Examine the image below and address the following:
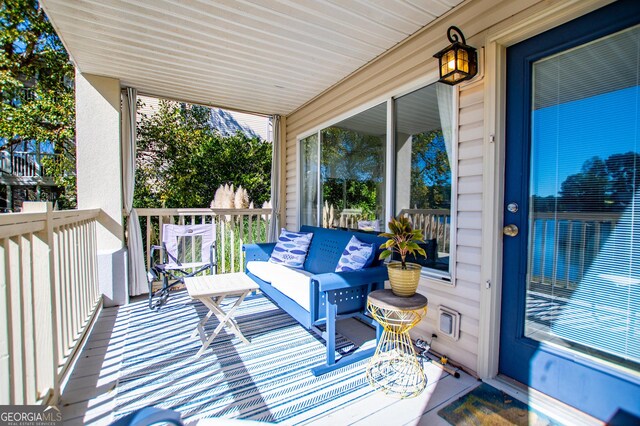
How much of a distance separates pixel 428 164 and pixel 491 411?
5.89 feet

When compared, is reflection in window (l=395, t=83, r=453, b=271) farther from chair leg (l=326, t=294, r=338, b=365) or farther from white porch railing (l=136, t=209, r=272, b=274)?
white porch railing (l=136, t=209, r=272, b=274)

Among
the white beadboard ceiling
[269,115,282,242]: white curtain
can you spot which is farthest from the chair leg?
[269,115,282,242]: white curtain

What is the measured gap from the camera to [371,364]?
7.04 feet

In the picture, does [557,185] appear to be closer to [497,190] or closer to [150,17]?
[497,190]

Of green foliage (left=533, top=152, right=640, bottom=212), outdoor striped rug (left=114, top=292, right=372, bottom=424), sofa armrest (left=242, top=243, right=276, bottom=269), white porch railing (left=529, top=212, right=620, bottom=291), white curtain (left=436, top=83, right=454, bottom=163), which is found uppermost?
white curtain (left=436, top=83, right=454, bottom=163)

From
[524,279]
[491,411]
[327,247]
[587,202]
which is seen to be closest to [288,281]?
[327,247]

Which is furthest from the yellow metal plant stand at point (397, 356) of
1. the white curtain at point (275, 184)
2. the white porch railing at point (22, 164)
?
the white porch railing at point (22, 164)

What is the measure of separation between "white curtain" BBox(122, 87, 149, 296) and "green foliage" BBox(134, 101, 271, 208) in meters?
3.62

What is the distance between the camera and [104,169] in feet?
11.9

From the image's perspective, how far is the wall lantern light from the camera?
208 centimetres

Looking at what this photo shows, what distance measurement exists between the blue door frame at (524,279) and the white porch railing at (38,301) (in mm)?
2687

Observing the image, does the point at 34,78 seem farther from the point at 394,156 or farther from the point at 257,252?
the point at 394,156

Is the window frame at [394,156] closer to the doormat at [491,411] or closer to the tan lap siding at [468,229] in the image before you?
the tan lap siding at [468,229]

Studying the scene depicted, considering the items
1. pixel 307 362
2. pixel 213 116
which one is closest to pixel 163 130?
pixel 213 116
